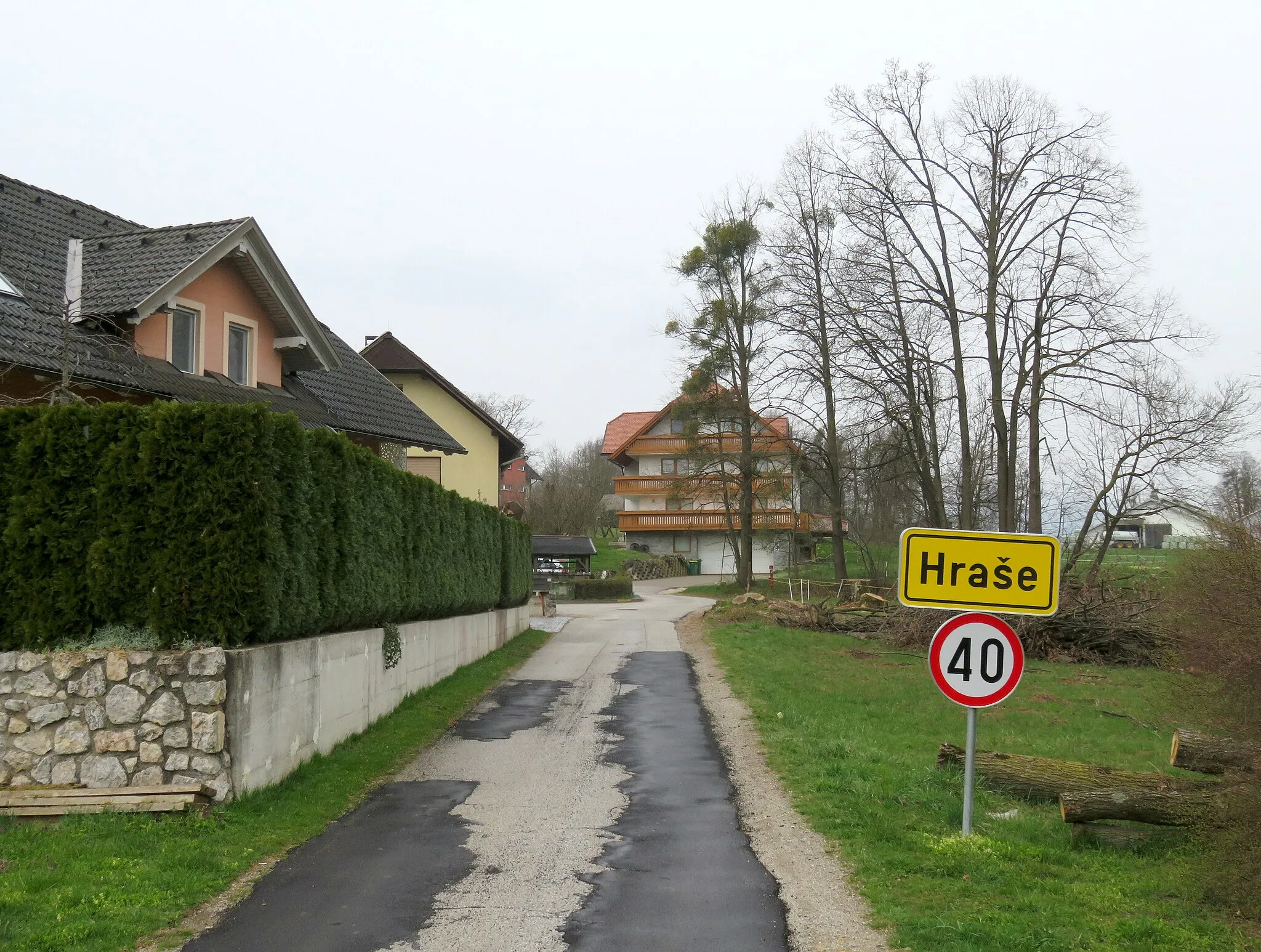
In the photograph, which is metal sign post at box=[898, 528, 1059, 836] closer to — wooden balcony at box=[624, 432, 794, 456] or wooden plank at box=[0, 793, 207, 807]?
wooden plank at box=[0, 793, 207, 807]

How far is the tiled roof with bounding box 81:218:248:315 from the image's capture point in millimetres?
15961

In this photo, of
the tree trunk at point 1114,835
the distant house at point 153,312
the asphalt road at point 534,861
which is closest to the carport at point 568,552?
the distant house at point 153,312

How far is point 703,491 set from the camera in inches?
1935

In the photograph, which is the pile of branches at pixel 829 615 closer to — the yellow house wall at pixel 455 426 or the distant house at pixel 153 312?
the yellow house wall at pixel 455 426

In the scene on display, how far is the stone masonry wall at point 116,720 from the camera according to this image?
27.5 ft

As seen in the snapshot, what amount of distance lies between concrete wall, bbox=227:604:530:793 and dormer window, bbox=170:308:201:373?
19.5 ft

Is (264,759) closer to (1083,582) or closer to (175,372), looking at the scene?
(175,372)

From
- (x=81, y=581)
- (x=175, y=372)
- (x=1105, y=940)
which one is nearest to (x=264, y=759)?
(x=81, y=581)

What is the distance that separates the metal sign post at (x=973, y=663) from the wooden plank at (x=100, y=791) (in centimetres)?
547

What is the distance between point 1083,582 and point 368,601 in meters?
19.8

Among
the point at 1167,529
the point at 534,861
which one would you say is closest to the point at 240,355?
the point at 534,861

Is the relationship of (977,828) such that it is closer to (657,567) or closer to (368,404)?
(368,404)

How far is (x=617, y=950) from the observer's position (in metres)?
5.80

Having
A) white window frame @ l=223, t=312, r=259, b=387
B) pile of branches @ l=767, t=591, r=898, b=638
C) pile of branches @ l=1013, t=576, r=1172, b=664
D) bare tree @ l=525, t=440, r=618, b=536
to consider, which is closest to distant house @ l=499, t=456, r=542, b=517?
bare tree @ l=525, t=440, r=618, b=536
